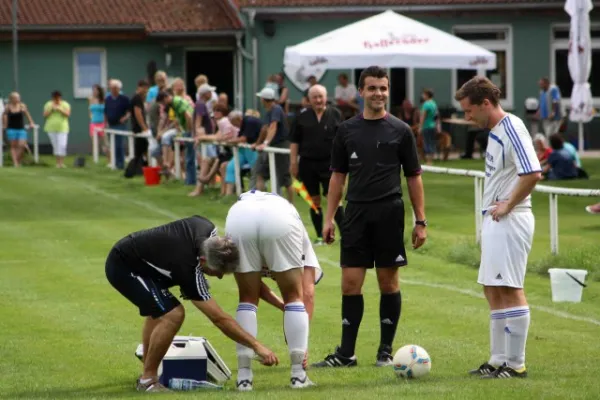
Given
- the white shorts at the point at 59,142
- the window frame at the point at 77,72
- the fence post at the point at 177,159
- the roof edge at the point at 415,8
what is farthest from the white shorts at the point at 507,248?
the window frame at the point at 77,72

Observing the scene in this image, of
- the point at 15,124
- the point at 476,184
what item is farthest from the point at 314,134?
the point at 15,124

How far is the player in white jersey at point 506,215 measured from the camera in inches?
353

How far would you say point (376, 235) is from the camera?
9.88 meters

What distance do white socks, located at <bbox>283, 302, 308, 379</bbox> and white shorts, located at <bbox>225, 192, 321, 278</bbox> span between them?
0.92 ft

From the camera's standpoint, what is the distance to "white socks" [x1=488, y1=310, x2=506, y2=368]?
9188 millimetres

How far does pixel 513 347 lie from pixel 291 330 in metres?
1.40

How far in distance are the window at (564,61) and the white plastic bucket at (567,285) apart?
82.0ft

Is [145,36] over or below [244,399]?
over

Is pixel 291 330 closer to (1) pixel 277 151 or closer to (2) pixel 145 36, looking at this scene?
(1) pixel 277 151

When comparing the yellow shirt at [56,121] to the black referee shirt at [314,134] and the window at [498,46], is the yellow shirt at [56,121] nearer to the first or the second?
the window at [498,46]

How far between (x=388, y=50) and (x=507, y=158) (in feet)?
60.6

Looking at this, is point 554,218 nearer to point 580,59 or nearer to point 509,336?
point 509,336

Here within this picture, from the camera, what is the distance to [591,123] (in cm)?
3672

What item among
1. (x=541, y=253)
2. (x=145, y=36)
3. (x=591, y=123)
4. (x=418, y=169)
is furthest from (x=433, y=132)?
(x=418, y=169)
